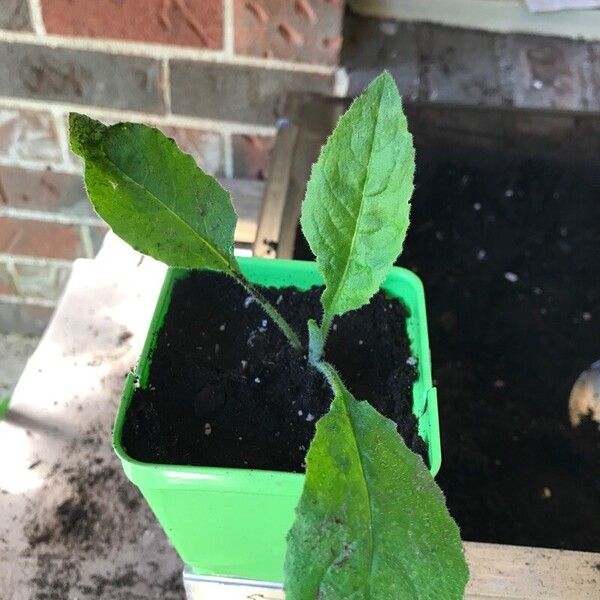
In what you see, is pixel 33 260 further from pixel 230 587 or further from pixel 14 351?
pixel 230 587

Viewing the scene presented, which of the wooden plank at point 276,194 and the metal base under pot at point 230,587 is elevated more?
the wooden plank at point 276,194

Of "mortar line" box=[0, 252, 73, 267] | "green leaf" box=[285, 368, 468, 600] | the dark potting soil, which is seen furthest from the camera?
"mortar line" box=[0, 252, 73, 267]

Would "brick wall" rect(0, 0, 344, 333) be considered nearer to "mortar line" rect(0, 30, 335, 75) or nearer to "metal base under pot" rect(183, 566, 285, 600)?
"mortar line" rect(0, 30, 335, 75)

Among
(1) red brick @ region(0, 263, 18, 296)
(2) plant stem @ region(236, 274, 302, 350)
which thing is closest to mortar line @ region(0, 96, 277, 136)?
(1) red brick @ region(0, 263, 18, 296)

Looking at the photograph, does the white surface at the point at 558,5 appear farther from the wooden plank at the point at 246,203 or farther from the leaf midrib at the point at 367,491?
the leaf midrib at the point at 367,491

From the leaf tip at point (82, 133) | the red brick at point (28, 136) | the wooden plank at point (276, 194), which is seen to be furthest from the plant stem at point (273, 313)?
the red brick at point (28, 136)

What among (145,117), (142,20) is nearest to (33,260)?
(145,117)
